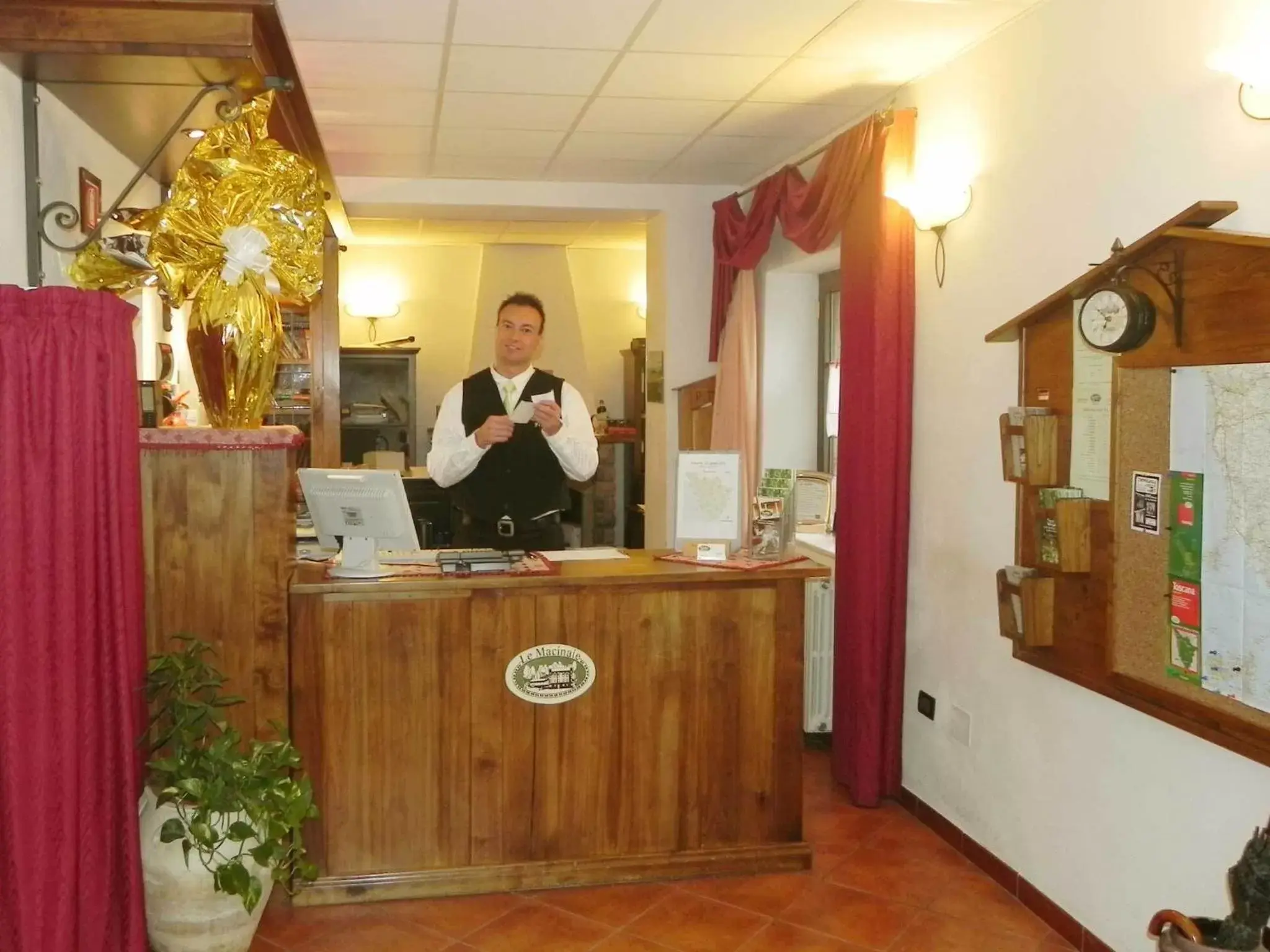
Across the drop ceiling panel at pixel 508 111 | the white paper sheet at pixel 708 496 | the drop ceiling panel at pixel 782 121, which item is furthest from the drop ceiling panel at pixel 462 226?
the white paper sheet at pixel 708 496

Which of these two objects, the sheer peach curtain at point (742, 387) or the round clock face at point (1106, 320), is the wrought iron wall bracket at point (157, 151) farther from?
the sheer peach curtain at point (742, 387)

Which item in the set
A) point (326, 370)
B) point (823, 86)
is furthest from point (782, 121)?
point (326, 370)

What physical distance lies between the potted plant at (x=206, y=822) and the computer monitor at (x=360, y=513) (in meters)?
0.61

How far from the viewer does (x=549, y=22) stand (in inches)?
127

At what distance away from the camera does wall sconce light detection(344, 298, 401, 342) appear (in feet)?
26.7

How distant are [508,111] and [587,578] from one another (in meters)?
1.99

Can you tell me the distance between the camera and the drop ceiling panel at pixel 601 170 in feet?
16.8

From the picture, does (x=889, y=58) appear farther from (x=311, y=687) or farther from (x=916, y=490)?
(x=311, y=687)

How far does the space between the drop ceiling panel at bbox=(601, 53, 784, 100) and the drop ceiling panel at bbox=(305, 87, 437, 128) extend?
2.29ft

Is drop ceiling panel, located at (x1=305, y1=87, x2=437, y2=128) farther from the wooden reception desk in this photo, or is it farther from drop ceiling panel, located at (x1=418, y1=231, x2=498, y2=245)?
drop ceiling panel, located at (x1=418, y1=231, x2=498, y2=245)

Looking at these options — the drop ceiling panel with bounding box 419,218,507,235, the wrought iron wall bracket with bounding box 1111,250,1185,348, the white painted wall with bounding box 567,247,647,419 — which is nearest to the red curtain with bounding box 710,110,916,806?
the wrought iron wall bracket with bounding box 1111,250,1185,348

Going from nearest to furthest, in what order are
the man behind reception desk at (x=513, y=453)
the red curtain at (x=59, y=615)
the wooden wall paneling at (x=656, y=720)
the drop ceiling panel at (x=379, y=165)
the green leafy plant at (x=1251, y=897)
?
the green leafy plant at (x=1251, y=897) < the red curtain at (x=59, y=615) < the wooden wall paneling at (x=656, y=720) < the man behind reception desk at (x=513, y=453) < the drop ceiling panel at (x=379, y=165)

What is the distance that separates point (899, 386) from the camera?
3816mm

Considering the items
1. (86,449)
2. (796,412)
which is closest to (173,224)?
(86,449)
